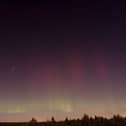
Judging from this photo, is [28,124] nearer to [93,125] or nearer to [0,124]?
[0,124]

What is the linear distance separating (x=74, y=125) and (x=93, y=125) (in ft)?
6.61

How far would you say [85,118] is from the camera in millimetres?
58406

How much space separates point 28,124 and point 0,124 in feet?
10.7

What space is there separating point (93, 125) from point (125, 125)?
11.0 feet

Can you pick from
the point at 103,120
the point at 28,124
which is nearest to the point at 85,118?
the point at 103,120

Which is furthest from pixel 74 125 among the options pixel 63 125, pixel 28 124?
pixel 28 124

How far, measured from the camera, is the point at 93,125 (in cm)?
5650

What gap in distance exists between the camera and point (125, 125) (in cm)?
5603

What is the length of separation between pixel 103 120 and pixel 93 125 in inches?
65.2

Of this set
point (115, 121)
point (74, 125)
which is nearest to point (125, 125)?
point (115, 121)

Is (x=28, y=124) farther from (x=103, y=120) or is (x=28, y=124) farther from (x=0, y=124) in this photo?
(x=103, y=120)

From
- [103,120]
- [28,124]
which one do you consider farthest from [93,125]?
[28,124]

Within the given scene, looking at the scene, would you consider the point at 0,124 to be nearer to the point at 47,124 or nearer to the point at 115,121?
the point at 47,124

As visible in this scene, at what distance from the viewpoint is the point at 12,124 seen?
57969mm
